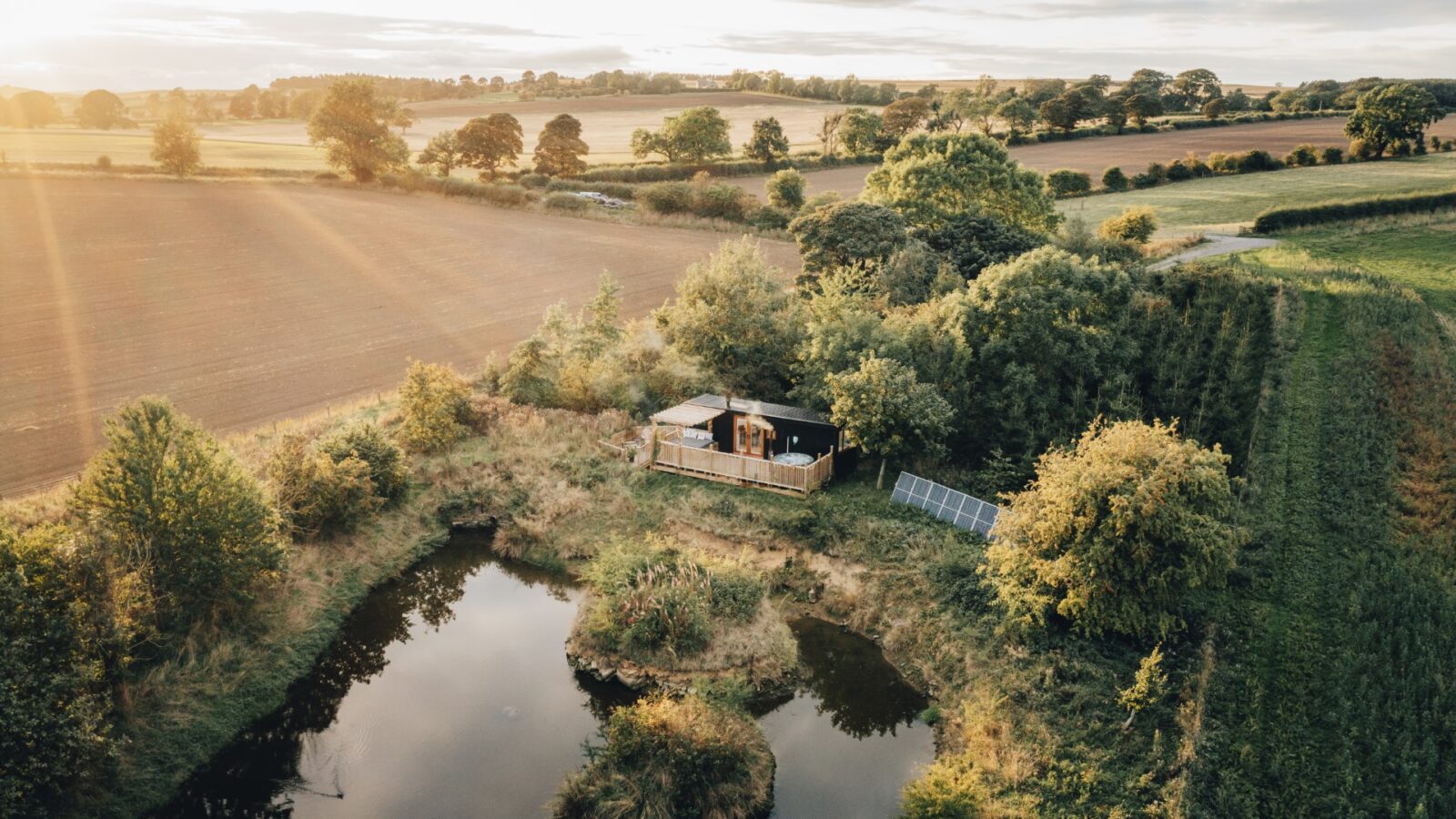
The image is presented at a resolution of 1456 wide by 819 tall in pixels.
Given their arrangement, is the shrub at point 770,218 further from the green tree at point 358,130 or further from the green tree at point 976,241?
the green tree at point 358,130

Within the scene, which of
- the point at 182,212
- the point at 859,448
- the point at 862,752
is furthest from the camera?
the point at 182,212

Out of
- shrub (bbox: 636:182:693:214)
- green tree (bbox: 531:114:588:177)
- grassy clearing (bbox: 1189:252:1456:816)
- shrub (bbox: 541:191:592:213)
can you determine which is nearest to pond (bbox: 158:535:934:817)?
grassy clearing (bbox: 1189:252:1456:816)

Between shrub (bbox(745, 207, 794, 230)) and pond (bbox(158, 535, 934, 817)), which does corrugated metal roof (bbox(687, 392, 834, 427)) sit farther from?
shrub (bbox(745, 207, 794, 230))

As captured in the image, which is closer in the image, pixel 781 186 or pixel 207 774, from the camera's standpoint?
pixel 207 774

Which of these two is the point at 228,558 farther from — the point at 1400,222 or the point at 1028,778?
the point at 1400,222

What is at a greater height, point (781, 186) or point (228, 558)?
point (781, 186)

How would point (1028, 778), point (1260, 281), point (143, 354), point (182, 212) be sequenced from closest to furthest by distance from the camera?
point (1028, 778) → point (1260, 281) → point (143, 354) → point (182, 212)

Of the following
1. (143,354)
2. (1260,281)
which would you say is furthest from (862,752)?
(143,354)
